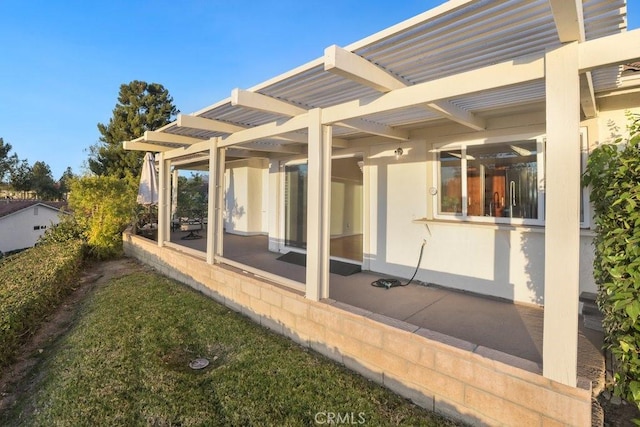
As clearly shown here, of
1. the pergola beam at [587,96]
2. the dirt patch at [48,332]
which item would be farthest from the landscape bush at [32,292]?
the pergola beam at [587,96]

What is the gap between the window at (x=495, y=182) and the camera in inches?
197

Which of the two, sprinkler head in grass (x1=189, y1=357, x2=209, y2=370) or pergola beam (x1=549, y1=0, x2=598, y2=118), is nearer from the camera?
pergola beam (x1=549, y1=0, x2=598, y2=118)

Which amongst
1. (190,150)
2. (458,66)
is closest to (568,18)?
(458,66)

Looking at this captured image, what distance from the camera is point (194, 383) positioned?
370cm

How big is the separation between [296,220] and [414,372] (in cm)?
610

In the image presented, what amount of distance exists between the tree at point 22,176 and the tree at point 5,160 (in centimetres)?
90

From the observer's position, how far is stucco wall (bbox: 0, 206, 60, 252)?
33.1m

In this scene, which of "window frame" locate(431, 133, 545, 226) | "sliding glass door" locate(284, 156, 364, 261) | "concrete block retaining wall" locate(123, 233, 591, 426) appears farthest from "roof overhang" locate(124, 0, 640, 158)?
"sliding glass door" locate(284, 156, 364, 261)

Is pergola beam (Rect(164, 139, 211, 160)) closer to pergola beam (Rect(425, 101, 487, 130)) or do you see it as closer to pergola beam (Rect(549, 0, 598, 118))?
pergola beam (Rect(425, 101, 487, 130))

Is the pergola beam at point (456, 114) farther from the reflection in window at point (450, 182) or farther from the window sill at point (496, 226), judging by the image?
the window sill at point (496, 226)

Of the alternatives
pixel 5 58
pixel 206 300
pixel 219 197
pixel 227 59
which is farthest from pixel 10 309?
pixel 5 58

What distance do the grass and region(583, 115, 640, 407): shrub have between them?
1.55 metres

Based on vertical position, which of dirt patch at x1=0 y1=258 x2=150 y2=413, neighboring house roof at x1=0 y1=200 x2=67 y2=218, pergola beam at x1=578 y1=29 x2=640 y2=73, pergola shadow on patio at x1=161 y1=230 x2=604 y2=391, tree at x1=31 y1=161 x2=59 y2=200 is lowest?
dirt patch at x1=0 y1=258 x2=150 y2=413

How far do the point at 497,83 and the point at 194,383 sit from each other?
432 centimetres
